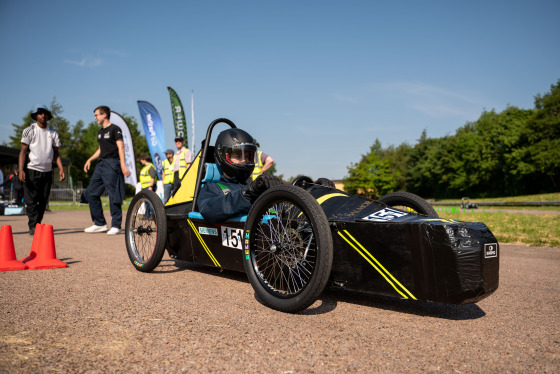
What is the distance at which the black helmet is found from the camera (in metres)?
3.86

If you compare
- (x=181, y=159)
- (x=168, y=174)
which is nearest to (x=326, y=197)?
(x=181, y=159)

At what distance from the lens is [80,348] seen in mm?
1929

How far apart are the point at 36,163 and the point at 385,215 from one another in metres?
6.24

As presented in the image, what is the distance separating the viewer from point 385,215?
8.60 feet

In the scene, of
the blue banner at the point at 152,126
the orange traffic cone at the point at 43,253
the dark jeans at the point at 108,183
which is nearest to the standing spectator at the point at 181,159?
the dark jeans at the point at 108,183

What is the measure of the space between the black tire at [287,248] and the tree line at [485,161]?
51.8 metres

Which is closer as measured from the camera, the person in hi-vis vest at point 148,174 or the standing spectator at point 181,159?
the standing spectator at point 181,159

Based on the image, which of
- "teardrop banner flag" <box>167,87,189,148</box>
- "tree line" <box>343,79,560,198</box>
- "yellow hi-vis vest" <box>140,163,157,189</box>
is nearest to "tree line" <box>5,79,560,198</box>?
"tree line" <box>343,79,560,198</box>

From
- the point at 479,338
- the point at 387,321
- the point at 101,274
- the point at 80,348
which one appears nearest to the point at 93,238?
the point at 101,274

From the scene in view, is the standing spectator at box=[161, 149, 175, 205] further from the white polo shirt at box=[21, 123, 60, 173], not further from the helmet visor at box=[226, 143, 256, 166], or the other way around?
the helmet visor at box=[226, 143, 256, 166]

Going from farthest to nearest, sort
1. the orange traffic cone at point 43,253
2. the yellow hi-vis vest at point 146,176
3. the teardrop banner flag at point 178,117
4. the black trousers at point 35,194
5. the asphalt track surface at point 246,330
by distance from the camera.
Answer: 1. the teardrop banner flag at point 178,117
2. the yellow hi-vis vest at point 146,176
3. the black trousers at point 35,194
4. the orange traffic cone at point 43,253
5. the asphalt track surface at point 246,330

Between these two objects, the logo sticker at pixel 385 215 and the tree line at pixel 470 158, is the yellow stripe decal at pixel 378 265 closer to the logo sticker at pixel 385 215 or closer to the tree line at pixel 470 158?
the logo sticker at pixel 385 215

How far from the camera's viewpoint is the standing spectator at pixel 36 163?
21.7 feet

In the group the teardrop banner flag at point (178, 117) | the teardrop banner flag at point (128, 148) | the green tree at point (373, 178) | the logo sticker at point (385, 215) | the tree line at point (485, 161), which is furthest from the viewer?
the green tree at point (373, 178)
